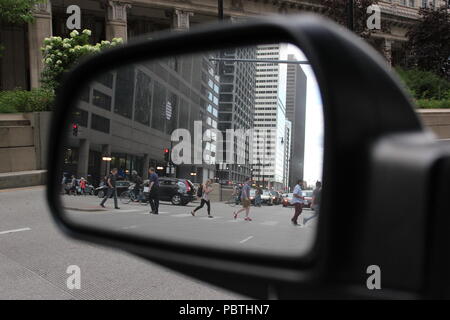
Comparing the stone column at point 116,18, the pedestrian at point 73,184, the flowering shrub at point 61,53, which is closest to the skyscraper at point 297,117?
the pedestrian at point 73,184

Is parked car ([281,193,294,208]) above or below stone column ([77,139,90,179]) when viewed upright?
below

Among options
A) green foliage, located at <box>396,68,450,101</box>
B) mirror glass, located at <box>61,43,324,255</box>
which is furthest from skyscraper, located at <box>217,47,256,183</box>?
green foliage, located at <box>396,68,450,101</box>

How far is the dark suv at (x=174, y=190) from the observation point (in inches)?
63.9

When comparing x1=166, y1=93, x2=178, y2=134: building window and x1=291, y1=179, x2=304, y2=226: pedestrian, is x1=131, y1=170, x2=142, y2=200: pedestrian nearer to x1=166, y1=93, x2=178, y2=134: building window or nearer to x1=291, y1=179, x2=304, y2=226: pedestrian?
x1=166, y1=93, x2=178, y2=134: building window

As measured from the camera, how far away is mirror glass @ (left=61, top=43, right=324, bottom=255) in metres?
1.41

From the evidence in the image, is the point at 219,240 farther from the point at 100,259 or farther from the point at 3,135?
the point at 3,135

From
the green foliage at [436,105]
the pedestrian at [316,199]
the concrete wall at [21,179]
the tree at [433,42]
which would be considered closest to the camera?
the pedestrian at [316,199]

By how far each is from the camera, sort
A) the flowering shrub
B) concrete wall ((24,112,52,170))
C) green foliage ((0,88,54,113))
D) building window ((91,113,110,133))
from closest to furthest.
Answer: building window ((91,113,110,133))
concrete wall ((24,112,52,170))
green foliage ((0,88,54,113))
the flowering shrub

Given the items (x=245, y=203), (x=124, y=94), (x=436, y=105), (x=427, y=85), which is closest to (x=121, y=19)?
(x=427, y=85)

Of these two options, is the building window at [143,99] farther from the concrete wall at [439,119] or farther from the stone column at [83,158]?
the concrete wall at [439,119]

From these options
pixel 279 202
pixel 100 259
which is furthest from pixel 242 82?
pixel 100 259

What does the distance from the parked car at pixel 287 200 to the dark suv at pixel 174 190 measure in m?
0.29

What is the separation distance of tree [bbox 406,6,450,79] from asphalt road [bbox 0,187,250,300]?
29420 millimetres

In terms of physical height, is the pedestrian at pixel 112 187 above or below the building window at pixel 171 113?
below
